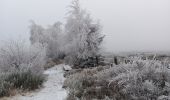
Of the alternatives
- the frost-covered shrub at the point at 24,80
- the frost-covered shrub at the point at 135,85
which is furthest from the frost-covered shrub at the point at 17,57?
the frost-covered shrub at the point at 135,85

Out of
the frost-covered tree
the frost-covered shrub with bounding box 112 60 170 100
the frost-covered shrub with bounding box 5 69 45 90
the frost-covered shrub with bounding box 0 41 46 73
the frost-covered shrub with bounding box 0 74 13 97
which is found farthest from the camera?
the frost-covered tree

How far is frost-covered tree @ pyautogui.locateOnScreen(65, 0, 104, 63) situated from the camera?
41.2 metres

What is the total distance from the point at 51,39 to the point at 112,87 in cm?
4911

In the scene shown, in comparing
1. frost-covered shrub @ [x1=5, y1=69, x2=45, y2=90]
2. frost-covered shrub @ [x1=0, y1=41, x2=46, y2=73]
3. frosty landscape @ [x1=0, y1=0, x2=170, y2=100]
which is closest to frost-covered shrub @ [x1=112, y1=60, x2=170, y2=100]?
frosty landscape @ [x1=0, y1=0, x2=170, y2=100]

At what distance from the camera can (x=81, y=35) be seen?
4131 cm

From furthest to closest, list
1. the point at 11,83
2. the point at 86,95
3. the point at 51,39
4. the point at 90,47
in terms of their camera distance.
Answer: the point at 51,39, the point at 90,47, the point at 11,83, the point at 86,95

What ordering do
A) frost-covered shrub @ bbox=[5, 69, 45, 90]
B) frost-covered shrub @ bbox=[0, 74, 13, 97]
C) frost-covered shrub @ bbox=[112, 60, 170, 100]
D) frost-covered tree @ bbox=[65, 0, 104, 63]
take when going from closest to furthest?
frost-covered shrub @ bbox=[112, 60, 170, 100], frost-covered shrub @ bbox=[0, 74, 13, 97], frost-covered shrub @ bbox=[5, 69, 45, 90], frost-covered tree @ bbox=[65, 0, 104, 63]

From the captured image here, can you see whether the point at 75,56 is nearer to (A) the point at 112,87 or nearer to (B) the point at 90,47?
(B) the point at 90,47

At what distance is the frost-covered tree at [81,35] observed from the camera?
4119cm

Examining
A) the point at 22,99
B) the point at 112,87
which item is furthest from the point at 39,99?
the point at 112,87

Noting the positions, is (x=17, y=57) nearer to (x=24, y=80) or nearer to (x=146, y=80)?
(x=24, y=80)

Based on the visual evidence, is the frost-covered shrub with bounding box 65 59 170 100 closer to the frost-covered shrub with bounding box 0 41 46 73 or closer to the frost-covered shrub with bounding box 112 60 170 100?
the frost-covered shrub with bounding box 112 60 170 100

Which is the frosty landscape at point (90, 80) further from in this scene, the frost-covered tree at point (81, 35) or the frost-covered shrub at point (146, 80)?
the frost-covered tree at point (81, 35)

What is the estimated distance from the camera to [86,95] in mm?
11938
